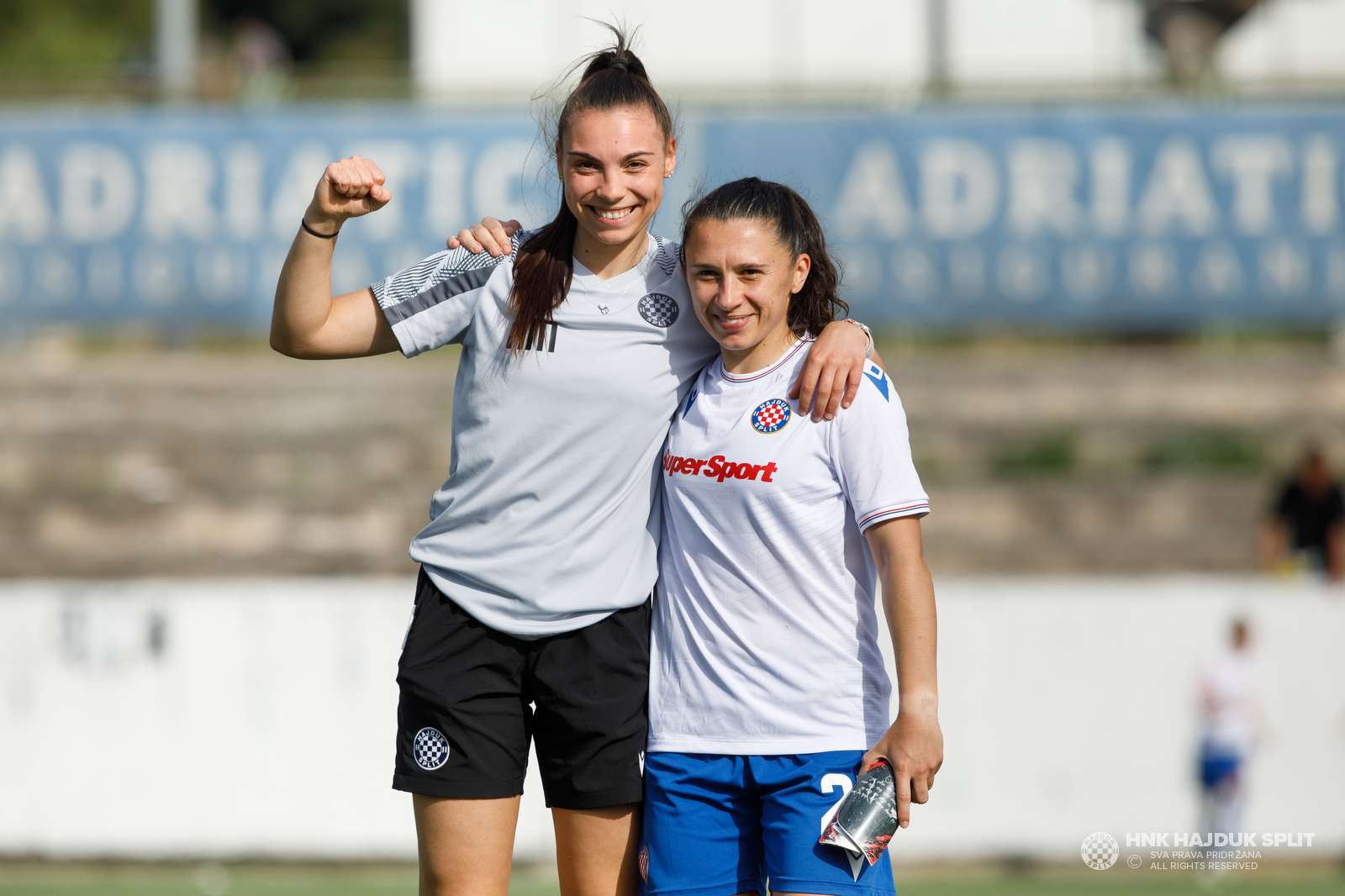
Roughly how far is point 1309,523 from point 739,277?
9268 millimetres

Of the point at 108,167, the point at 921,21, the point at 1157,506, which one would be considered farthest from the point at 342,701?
the point at 921,21

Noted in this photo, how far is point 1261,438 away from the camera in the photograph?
493 inches

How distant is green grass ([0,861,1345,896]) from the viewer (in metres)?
7.46

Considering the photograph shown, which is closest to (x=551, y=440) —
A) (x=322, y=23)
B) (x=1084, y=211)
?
(x=1084, y=211)

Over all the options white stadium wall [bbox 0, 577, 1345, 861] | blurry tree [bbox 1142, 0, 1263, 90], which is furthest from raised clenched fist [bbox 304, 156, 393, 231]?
blurry tree [bbox 1142, 0, 1263, 90]

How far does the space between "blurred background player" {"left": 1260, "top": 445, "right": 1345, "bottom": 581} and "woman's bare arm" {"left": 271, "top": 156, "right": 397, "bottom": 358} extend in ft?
30.8

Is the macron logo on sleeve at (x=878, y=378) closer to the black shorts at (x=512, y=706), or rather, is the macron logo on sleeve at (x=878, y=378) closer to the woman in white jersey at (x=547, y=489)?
the woman in white jersey at (x=547, y=489)

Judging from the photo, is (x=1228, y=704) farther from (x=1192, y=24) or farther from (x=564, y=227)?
(x=1192, y=24)

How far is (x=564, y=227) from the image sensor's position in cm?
313

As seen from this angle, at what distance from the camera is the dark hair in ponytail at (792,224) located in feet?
9.66

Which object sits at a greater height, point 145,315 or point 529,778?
point 145,315

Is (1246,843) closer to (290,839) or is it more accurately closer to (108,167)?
(290,839)

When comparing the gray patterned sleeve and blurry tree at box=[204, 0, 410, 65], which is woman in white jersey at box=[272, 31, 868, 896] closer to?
the gray patterned sleeve

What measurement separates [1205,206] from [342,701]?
825 centimetres
